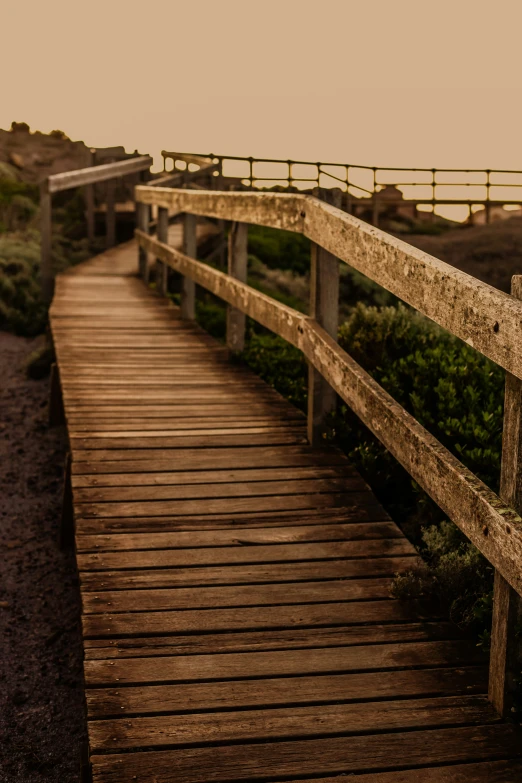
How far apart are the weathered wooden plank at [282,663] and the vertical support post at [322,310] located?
6.67 feet

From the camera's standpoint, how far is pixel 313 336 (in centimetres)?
496

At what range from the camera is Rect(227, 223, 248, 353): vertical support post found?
6.92 meters

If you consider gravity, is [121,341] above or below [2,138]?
below

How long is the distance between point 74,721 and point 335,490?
1.47 metres

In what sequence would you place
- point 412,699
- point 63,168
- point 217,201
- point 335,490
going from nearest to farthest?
point 412,699
point 335,490
point 217,201
point 63,168

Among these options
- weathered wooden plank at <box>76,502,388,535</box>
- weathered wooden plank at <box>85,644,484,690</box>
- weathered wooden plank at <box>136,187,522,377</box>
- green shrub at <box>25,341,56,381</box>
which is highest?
weathered wooden plank at <box>136,187,522,377</box>

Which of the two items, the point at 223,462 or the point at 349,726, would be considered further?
the point at 223,462

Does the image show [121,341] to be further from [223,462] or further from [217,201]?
[223,462]

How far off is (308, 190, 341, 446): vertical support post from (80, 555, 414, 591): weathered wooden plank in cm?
140

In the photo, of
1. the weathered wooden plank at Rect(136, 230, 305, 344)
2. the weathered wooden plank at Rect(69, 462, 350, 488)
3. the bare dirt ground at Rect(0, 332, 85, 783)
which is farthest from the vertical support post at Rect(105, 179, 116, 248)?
the weathered wooden plank at Rect(69, 462, 350, 488)

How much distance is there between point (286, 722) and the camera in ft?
9.14

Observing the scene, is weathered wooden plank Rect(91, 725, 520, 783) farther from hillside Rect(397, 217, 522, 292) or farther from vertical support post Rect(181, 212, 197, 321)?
hillside Rect(397, 217, 522, 292)

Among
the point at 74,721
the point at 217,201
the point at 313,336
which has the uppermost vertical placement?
the point at 217,201

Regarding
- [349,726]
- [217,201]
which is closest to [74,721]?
[349,726]
